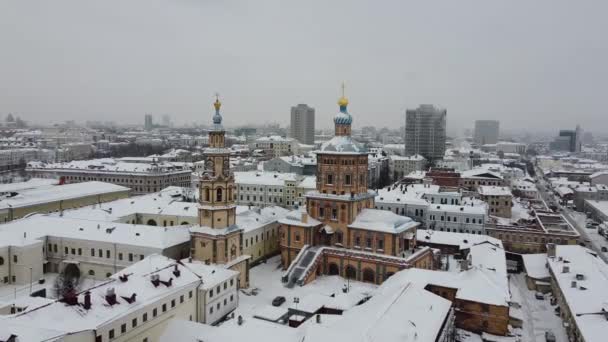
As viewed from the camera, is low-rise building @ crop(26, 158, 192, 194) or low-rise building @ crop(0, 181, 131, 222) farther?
low-rise building @ crop(26, 158, 192, 194)

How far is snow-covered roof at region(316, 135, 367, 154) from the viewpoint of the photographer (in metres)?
57.2

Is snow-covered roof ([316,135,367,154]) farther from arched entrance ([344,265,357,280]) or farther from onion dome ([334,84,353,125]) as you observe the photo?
arched entrance ([344,265,357,280])

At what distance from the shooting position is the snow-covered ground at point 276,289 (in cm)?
4619

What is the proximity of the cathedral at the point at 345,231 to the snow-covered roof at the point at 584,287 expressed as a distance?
46.0 ft

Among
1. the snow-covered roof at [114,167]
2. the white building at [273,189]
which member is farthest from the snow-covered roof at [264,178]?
the snow-covered roof at [114,167]

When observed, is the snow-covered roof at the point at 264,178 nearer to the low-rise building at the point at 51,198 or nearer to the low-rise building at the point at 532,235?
the low-rise building at the point at 51,198

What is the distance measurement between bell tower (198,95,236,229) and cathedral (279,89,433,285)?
9.72 metres

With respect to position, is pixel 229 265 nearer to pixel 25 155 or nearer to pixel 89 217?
pixel 89 217

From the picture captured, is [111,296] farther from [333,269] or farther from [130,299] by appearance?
[333,269]

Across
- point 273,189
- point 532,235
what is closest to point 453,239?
point 532,235

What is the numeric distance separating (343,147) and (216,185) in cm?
1642

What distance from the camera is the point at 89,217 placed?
6381cm

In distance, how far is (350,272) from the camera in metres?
53.6

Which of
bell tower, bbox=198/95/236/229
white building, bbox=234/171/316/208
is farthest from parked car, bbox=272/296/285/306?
white building, bbox=234/171/316/208
